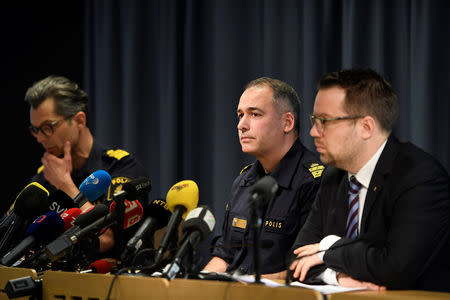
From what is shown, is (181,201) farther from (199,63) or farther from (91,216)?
(199,63)

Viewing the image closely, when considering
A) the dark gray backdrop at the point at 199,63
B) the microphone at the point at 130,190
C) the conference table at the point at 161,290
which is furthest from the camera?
the dark gray backdrop at the point at 199,63

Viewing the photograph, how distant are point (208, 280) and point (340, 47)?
7.70ft

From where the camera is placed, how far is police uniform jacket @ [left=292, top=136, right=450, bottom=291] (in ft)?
6.18

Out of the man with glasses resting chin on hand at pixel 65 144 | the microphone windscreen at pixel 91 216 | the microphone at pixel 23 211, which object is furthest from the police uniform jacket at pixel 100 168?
the microphone windscreen at pixel 91 216

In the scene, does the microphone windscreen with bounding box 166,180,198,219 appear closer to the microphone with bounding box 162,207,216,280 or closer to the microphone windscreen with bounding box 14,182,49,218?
the microphone with bounding box 162,207,216,280

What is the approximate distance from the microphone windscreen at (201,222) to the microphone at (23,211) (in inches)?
Answer: 34.5

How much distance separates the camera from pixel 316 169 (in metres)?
2.83

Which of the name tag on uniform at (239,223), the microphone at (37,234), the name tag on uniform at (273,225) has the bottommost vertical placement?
the name tag on uniform at (239,223)

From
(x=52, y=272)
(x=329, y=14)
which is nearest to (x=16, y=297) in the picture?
(x=52, y=272)

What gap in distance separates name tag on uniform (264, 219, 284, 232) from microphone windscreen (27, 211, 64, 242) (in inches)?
37.8

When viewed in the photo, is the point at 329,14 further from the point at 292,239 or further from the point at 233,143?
the point at 292,239

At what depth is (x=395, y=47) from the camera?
340cm

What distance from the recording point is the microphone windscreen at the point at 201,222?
1.75 metres

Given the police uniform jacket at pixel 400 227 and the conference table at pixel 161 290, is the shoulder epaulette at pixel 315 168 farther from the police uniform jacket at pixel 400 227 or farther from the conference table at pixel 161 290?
the conference table at pixel 161 290
